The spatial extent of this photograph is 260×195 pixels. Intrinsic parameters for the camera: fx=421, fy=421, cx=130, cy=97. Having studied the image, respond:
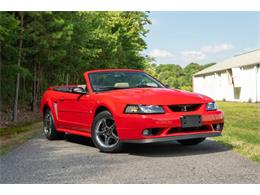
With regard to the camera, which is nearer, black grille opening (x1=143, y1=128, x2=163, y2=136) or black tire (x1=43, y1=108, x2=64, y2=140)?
black grille opening (x1=143, y1=128, x2=163, y2=136)

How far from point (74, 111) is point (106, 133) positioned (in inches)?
55.0

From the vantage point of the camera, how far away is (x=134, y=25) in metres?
44.6

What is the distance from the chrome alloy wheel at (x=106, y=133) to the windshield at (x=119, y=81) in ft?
2.67

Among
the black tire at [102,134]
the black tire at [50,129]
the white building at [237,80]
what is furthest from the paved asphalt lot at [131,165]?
the white building at [237,80]

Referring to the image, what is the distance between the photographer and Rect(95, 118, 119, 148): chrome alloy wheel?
23.9ft

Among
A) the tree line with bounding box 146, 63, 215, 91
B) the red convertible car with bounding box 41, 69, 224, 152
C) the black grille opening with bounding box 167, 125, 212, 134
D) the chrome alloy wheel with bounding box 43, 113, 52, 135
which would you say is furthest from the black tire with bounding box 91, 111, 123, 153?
the tree line with bounding box 146, 63, 215, 91

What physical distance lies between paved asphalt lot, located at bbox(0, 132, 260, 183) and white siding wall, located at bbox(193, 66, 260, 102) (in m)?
39.7

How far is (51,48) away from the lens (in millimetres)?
21062

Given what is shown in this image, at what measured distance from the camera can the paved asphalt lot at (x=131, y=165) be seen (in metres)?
5.20

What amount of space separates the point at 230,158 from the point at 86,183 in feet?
8.70

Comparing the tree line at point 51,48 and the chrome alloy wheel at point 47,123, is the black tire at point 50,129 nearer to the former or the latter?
the chrome alloy wheel at point 47,123

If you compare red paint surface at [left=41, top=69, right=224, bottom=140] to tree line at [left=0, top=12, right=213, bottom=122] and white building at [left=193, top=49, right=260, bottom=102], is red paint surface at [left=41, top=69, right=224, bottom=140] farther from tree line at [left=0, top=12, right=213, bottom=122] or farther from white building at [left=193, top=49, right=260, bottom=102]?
white building at [left=193, top=49, right=260, bottom=102]

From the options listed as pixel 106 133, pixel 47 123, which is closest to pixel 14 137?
pixel 47 123
